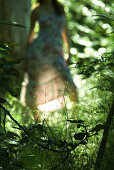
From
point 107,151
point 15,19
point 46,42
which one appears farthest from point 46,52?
point 107,151

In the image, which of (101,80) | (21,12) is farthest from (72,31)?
(101,80)

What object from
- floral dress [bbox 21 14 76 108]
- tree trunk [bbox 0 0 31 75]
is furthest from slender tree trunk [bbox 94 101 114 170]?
tree trunk [bbox 0 0 31 75]

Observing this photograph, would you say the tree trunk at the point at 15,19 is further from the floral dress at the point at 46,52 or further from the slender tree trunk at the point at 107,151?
the slender tree trunk at the point at 107,151

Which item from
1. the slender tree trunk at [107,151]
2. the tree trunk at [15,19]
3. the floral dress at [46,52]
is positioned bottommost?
the slender tree trunk at [107,151]

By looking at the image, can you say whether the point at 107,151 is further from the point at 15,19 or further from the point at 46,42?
the point at 15,19

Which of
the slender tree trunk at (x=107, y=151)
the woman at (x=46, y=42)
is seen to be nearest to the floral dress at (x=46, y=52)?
the woman at (x=46, y=42)

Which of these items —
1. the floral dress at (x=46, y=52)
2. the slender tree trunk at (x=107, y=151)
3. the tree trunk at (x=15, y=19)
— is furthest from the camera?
the tree trunk at (x=15, y=19)

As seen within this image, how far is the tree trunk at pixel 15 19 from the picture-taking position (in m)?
6.39

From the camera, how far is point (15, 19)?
6.47 metres

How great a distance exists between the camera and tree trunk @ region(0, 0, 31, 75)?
21.0 feet

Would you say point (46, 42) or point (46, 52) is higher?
point (46, 42)

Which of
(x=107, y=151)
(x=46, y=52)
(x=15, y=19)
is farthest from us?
(x=15, y=19)

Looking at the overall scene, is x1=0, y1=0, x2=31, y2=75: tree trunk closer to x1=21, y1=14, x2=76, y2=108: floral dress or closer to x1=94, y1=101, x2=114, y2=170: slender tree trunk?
x1=21, y1=14, x2=76, y2=108: floral dress

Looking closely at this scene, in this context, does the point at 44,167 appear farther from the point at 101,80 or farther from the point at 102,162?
the point at 101,80
